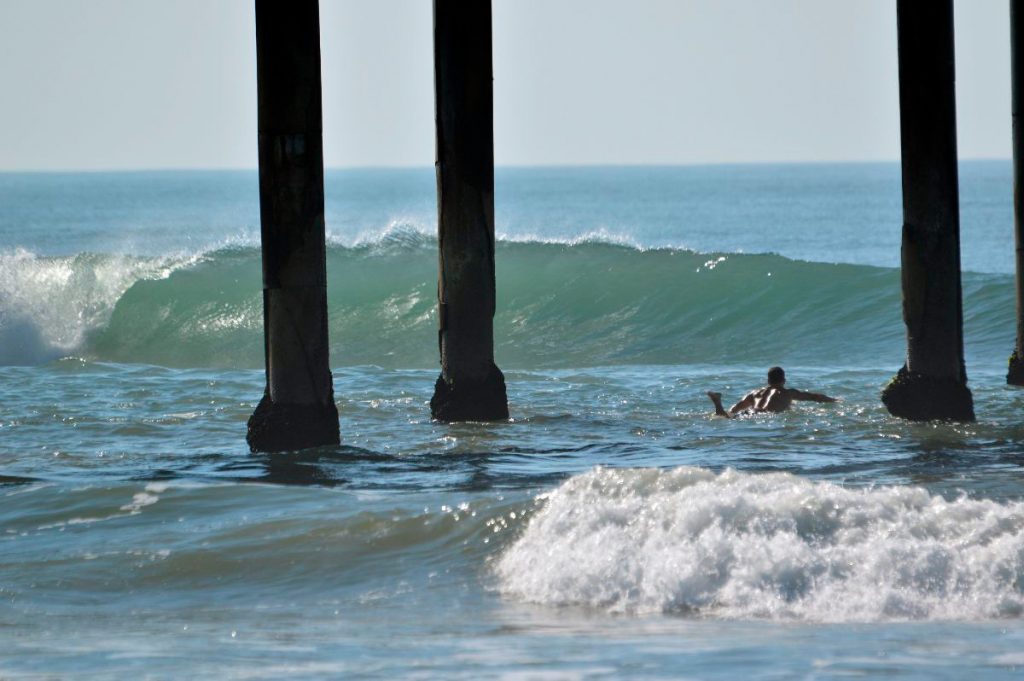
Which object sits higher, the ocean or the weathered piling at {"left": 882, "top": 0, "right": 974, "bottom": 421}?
the weathered piling at {"left": 882, "top": 0, "right": 974, "bottom": 421}

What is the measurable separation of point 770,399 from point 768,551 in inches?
207

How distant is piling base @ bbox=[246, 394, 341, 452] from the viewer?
35.8 ft

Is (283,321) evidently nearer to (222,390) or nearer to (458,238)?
(458,238)

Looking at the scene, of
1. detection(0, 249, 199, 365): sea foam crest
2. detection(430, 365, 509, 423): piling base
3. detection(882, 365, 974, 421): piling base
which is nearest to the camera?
detection(882, 365, 974, 421): piling base

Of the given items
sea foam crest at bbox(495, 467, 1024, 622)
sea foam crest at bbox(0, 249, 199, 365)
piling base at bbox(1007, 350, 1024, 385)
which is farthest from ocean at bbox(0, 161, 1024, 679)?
sea foam crest at bbox(0, 249, 199, 365)

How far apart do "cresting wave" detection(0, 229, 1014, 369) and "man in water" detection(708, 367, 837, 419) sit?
5982 millimetres

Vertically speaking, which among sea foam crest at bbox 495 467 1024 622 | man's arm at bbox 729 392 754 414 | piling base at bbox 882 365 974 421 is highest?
piling base at bbox 882 365 974 421

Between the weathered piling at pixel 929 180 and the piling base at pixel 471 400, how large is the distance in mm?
2784

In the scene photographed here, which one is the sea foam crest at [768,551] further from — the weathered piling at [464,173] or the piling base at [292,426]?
the weathered piling at [464,173]

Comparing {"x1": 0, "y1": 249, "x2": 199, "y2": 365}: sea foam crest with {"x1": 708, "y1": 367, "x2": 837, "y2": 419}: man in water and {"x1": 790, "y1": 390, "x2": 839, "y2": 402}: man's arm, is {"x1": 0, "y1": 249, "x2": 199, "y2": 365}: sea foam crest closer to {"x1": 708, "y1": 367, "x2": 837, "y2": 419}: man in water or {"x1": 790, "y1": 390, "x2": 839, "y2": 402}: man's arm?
{"x1": 708, "y1": 367, "x2": 837, "y2": 419}: man in water

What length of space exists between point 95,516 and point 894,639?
180 inches

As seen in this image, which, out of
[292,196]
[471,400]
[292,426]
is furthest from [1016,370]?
[292,196]

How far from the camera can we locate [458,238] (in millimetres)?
11828

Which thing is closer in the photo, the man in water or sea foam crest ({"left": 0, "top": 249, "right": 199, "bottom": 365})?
the man in water
